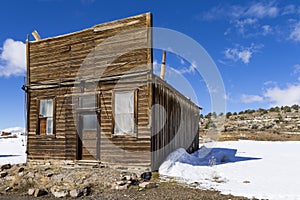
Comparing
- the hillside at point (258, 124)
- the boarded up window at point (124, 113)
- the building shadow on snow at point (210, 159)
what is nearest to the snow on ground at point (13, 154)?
the boarded up window at point (124, 113)

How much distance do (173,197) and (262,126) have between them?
41561 millimetres

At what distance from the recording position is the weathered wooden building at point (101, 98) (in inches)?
384

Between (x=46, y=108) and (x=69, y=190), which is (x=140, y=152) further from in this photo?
(x=46, y=108)

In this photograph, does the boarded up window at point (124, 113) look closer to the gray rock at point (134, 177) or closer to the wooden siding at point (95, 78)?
the wooden siding at point (95, 78)

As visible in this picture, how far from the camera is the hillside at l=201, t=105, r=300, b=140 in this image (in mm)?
36397

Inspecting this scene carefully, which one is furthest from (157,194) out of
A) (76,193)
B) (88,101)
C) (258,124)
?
(258,124)

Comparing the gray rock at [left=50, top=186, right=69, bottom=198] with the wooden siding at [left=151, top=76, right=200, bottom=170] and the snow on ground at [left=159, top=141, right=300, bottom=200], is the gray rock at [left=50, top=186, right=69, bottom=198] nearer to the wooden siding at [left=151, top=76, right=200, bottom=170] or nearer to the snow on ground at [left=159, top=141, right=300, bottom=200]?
the wooden siding at [left=151, top=76, right=200, bottom=170]

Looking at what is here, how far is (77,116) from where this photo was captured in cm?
1098

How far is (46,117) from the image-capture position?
11.8 m

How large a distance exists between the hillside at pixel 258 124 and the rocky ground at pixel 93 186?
1090 inches

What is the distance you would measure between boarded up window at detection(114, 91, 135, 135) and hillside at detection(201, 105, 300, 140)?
26734 millimetres

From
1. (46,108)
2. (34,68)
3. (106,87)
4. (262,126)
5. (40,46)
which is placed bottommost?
(262,126)

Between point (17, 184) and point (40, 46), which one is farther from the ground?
point (40, 46)

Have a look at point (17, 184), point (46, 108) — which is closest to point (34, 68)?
point (46, 108)
